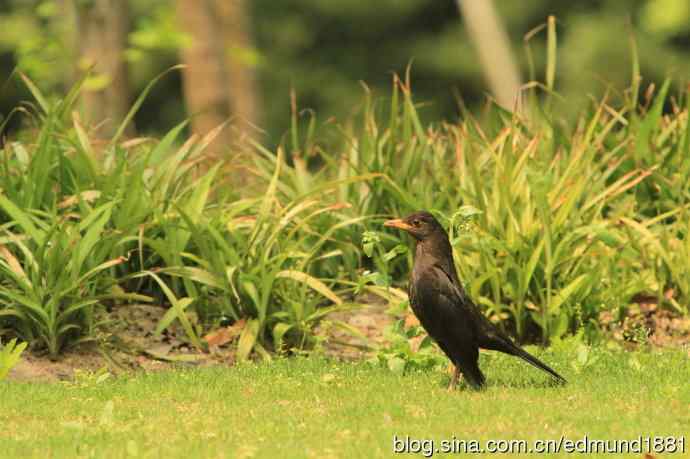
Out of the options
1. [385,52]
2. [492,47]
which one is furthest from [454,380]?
[385,52]

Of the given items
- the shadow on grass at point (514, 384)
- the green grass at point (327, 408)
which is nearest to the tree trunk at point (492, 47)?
the green grass at point (327, 408)

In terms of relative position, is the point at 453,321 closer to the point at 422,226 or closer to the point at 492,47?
the point at 422,226

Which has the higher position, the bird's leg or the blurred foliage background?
the bird's leg

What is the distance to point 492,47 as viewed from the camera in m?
28.5

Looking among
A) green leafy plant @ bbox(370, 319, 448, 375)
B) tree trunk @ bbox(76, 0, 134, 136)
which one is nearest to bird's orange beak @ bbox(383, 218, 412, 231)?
green leafy plant @ bbox(370, 319, 448, 375)

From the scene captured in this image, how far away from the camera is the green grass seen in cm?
585

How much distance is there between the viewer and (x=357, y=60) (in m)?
38.2

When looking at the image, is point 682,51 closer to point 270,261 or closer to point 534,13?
point 534,13

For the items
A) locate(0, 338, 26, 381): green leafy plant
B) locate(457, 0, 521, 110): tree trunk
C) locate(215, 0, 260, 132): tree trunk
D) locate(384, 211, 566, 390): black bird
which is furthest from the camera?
locate(457, 0, 521, 110): tree trunk

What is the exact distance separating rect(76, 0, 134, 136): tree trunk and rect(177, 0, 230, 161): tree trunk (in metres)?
0.93

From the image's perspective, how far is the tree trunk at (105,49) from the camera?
1445 cm

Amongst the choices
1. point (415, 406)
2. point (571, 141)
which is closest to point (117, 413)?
point (415, 406)

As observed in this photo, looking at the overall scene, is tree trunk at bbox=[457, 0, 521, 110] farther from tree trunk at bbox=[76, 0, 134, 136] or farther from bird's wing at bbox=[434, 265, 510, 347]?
bird's wing at bbox=[434, 265, 510, 347]

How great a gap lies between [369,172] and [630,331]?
2.22 meters
